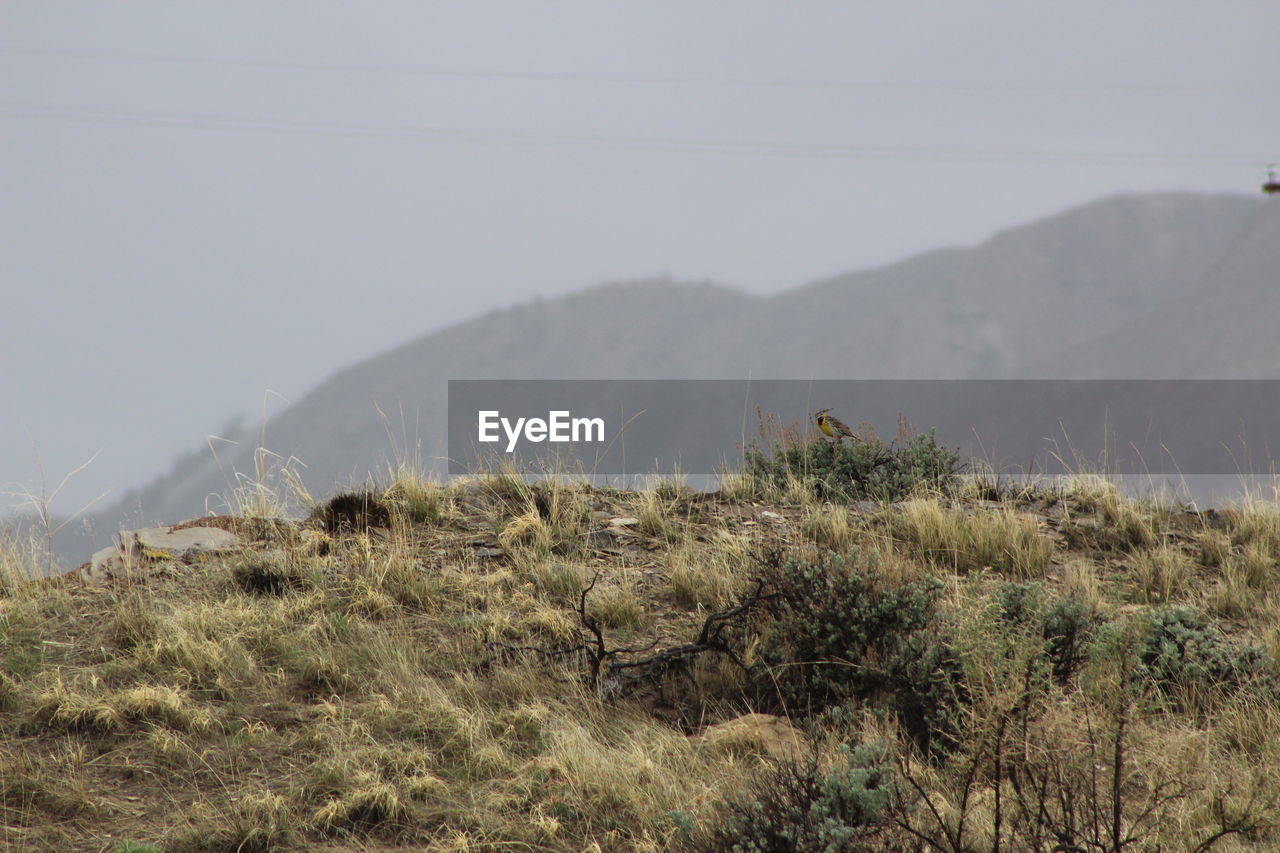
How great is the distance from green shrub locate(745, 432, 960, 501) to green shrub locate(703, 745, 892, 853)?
5.71 m

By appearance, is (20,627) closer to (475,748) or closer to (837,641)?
(475,748)

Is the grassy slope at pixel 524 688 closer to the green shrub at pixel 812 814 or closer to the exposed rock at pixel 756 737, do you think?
the exposed rock at pixel 756 737

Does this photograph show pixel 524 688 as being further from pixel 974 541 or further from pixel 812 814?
pixel 974 541

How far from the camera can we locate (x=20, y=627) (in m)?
7.16

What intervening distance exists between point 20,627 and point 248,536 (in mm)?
2028

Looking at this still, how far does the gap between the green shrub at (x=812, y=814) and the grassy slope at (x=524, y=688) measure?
0.44 ft

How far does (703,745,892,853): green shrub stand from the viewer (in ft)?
12.8

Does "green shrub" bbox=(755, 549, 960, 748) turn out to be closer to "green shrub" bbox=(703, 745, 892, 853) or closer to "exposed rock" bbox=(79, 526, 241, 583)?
"green shrub" bbox=(703, 745, 892, 853)

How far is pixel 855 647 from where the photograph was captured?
6125 millimetres

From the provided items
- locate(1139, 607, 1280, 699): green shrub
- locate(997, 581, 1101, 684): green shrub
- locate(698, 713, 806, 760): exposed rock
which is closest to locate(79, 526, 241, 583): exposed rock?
A: locate(698, 713, 806, 760): exposed rock

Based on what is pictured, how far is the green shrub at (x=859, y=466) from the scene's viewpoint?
10.0 meters

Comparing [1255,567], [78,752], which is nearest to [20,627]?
[78,752]

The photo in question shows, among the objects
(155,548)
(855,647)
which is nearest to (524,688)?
(855,647)

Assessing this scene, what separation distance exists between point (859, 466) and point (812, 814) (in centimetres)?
663
